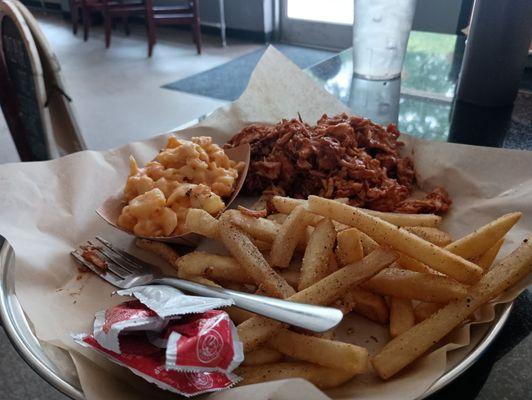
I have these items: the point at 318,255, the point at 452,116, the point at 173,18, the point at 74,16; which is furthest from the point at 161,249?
→ the point at 74,16

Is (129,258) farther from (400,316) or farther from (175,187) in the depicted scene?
(400,316)

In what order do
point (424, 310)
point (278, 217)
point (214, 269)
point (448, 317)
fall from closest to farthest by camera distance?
point (448, 317) → point (424, 310) → point (214, 269) → point (278, 217)

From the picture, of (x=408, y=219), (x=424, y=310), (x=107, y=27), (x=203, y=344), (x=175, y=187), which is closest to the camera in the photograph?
(x=203, y=344)

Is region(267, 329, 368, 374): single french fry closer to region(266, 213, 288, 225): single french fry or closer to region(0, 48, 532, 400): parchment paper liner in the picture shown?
region(0, 48, 532, 400): parchment paper liner

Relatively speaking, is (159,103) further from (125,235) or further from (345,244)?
(345,244)

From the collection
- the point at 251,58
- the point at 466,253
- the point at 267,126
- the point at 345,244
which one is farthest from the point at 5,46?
the point at 251,58

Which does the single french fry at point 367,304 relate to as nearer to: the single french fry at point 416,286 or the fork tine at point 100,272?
the single french fry at point 416,286
